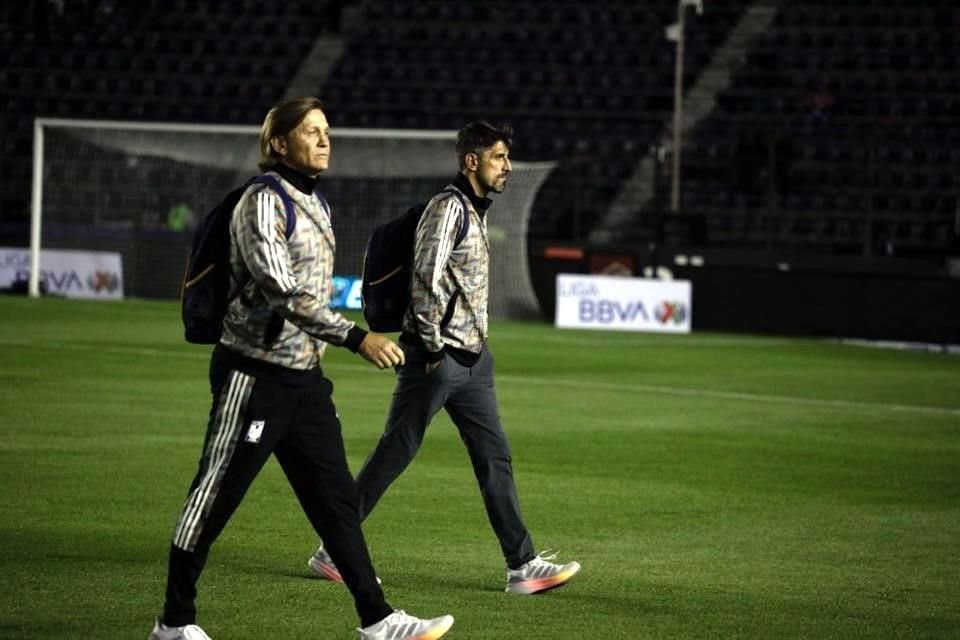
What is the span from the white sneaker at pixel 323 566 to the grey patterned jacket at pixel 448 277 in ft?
3.39

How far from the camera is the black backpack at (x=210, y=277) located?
6.95 metres

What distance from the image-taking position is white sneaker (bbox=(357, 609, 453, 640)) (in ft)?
23.4

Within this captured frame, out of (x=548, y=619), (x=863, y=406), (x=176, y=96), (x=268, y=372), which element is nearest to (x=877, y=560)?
(x=548, y=619)

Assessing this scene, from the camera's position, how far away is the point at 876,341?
28.5m

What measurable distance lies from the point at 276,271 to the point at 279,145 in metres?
0.51

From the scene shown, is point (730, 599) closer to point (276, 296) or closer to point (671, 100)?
point (276, 296)

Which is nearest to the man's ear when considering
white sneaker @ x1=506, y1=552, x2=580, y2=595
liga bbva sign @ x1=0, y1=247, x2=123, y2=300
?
white sneaker @ x1=506, y1=552, x2=580, y2=595

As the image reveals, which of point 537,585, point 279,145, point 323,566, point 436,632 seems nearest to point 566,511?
point 537,585

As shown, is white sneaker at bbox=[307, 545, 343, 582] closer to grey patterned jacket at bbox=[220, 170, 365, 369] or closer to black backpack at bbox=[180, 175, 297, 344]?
grey patterned jacket at bbox=[220, 170, 365, 369]

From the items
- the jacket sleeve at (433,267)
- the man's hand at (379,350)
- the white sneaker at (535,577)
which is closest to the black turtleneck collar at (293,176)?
the man's hand at (379,350)

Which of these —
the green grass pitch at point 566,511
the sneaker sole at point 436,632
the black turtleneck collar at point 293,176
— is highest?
the black turtleneck collar at point 293,176

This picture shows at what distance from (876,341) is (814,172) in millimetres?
7284

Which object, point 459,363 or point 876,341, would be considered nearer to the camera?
point 459,363

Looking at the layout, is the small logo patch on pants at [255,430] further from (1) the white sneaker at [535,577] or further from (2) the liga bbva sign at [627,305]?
(2) the liga bbva sign at [627,305]
